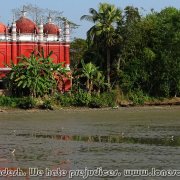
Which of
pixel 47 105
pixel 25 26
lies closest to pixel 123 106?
pixel 47 105

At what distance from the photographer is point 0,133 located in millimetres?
28156

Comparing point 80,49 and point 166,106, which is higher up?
point 80,49

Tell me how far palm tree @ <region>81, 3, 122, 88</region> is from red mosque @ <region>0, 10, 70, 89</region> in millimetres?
2754

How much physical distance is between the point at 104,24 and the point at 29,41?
7.98m

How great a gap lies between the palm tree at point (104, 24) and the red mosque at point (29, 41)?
2754 mm

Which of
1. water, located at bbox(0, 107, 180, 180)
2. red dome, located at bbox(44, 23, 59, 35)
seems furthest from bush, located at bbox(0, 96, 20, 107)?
water, located at bbox(0, 107, 180, 180)

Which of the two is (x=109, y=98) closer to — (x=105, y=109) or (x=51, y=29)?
(x=105, y=109)

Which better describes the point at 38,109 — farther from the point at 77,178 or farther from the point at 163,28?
the point at 77,178

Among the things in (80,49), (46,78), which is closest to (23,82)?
(46,78)

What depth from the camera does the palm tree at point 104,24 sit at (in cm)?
5369

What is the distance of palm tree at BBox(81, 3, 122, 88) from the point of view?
53.7 meters

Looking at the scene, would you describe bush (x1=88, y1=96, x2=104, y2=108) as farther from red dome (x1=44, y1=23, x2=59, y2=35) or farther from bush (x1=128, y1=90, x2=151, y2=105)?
red dome (x1=44, y1=23, x2=59, y2=35)

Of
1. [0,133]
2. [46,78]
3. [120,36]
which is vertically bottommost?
[0,133]

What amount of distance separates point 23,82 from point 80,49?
989 inches
